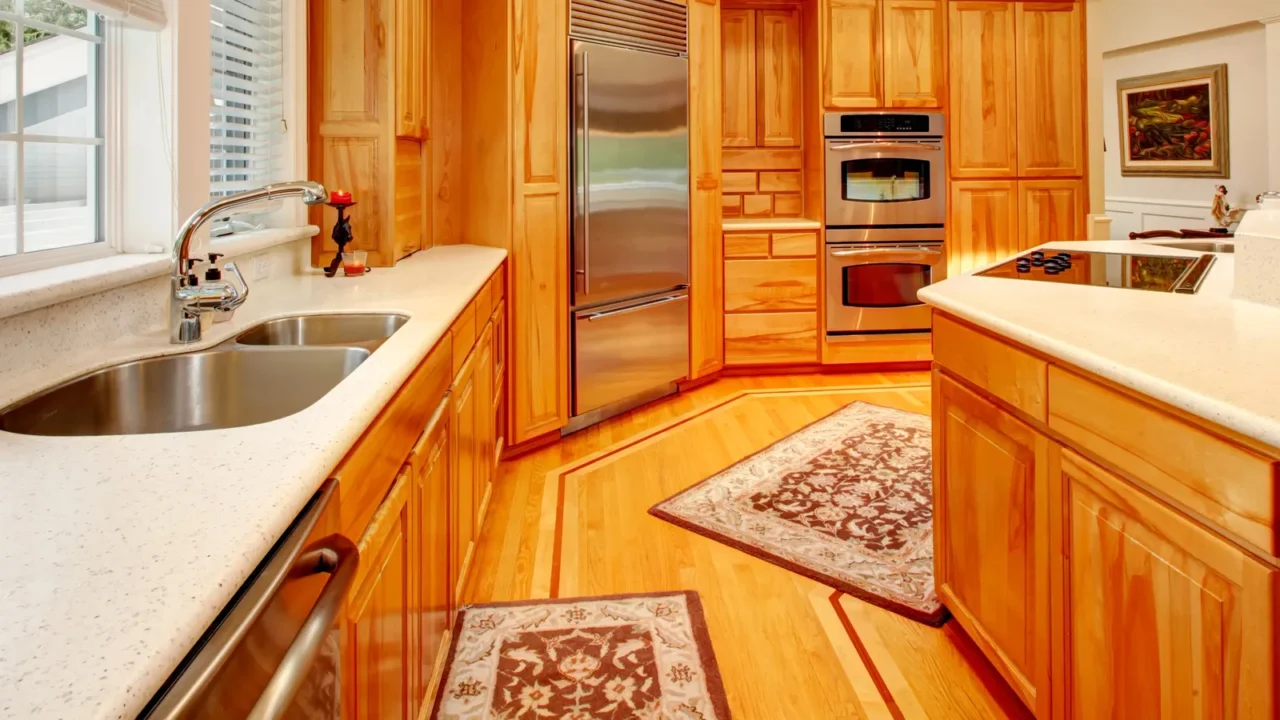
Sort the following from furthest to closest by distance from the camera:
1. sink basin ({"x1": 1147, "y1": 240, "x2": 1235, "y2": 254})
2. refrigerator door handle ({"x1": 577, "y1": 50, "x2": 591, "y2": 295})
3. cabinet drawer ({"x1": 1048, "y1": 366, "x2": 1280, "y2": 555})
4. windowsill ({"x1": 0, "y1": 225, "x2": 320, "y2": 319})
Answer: refrigerator door handle ({"x1": 577, "y1": 50, "x2": 591, "y2": 295})
sink basin ({"x1": 1147, "y1": 240, "x2": 1235, "y2": 254})
windowsill ({"x1": 0, "y1": 225, "x2": 320, "y2": 319})
cabinet drawer ({"x1": 1048, "y1": 366, "x2": 1280, "y2": 555})

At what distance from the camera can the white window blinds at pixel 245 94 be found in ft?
7.88

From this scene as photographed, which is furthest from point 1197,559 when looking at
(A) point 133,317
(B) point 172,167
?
(B) point 172,167

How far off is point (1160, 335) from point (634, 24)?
301cm

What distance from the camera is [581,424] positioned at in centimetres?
381

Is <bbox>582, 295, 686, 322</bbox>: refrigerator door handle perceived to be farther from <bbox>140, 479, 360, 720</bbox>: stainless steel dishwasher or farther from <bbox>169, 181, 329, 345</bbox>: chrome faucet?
<bbox>140, 479, 360, 720</bbox>: stainless steel dishwasher

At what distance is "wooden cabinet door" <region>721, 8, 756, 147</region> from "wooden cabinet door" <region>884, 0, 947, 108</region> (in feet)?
2.69

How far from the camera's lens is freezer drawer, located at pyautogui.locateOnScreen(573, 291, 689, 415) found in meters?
3.71

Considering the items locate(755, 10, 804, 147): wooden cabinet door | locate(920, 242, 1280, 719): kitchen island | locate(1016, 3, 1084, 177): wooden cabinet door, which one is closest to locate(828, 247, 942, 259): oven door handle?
locate(1016, 3, 1084, 177): wooden cabinet door

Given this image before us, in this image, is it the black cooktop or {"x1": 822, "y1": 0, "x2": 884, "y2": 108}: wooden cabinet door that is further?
{"x1": 822, "y1": 0, "x2": 884, "y2": 108}: wooden cabinet door

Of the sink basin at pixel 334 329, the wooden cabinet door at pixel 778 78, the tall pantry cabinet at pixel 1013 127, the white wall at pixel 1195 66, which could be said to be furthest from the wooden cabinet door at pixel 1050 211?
the sink basin at pixel 334 329

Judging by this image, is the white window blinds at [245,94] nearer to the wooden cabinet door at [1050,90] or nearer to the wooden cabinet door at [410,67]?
the wooden cabinet door at [410,67]

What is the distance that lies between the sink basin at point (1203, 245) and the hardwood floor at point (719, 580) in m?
1.57

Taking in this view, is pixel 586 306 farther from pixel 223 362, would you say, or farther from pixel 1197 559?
pixel 1197 559

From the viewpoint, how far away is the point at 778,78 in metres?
5.15
